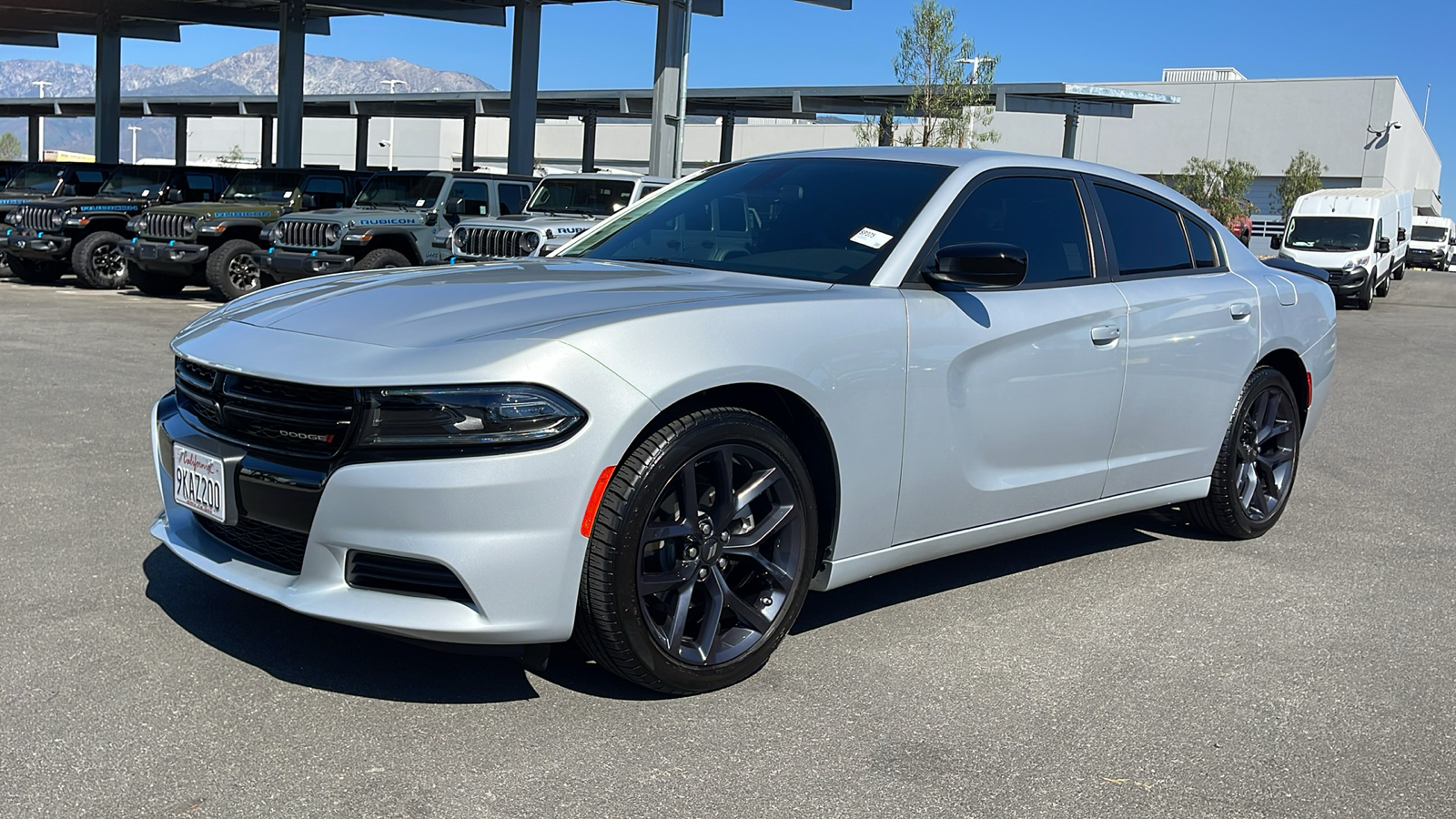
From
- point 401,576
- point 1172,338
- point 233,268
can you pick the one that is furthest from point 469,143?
point 401,576

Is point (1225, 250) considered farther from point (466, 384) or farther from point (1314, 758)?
point (466, 384)

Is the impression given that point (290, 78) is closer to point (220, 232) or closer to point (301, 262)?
point (220, 232)

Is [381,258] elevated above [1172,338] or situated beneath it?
situated beneath

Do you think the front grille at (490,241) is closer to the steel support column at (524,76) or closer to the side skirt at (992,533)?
the side skirt at (992,533)

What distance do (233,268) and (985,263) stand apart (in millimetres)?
15050

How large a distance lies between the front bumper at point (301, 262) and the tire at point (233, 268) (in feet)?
1.74

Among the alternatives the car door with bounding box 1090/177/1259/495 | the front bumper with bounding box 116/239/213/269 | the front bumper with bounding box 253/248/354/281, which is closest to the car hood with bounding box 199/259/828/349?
the car door with bounding box 1090/177/1259/495

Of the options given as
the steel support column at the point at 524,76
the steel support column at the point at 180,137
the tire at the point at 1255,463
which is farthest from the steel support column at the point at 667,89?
the steel support column at the point at 180,137

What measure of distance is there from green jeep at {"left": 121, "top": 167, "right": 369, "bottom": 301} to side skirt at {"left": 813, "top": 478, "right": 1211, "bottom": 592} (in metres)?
13.9

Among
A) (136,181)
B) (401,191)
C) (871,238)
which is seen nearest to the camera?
(871,238)

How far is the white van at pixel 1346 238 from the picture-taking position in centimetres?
2677

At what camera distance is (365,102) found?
4897 centimetres

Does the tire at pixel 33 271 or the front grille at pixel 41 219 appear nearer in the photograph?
the front grille at pixel 41 219

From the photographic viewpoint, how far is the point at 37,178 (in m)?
22.2
